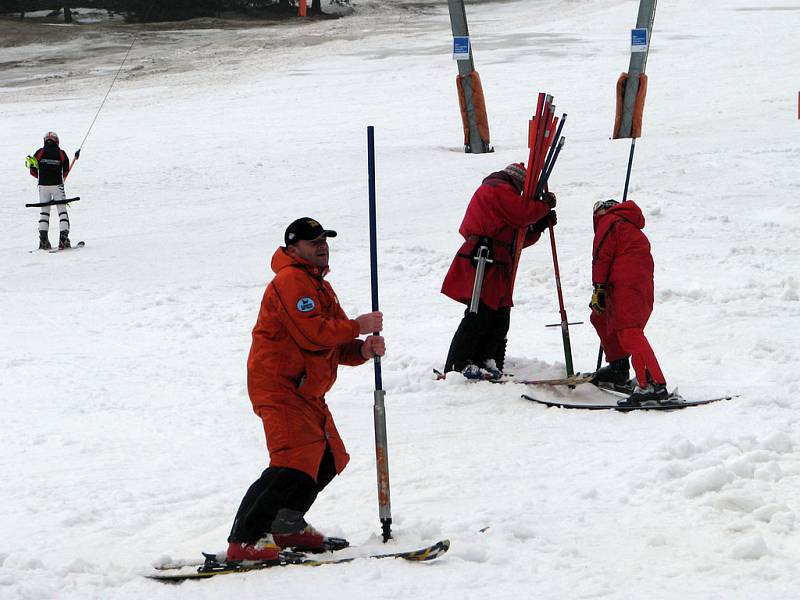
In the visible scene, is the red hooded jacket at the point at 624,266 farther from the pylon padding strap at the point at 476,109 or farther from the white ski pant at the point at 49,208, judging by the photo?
the pylon padding strap at the point at 476,109

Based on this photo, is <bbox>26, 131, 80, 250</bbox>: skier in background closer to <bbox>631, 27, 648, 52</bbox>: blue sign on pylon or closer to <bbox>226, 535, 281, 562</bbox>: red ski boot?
<bbox>631, 27, 648, 52</bbox>: blue sign on pylon

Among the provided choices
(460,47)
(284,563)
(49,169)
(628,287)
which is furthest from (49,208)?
(284,563)

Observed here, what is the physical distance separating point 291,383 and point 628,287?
299cm

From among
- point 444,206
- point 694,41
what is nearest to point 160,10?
point 694,41

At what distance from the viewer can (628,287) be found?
6.78 m

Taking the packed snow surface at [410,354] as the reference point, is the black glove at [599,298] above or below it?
above

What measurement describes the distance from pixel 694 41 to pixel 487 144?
50.0 feet

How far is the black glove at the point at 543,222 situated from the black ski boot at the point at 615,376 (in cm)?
108

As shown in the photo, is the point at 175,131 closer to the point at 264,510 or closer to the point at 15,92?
the point at 15,92

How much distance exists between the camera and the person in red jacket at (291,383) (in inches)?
176

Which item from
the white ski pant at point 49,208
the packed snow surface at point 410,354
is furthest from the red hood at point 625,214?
the white ski pant at point 49,208

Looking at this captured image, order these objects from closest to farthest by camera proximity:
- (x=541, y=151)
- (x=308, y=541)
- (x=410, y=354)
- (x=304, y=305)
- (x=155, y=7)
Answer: (x=304, y=305)
(x=308, y=541)
(x=541, y=151)
(x=410, y=354)
(x=155, y=7)

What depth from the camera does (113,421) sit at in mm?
7242

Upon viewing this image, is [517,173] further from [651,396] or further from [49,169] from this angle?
[49,169]
